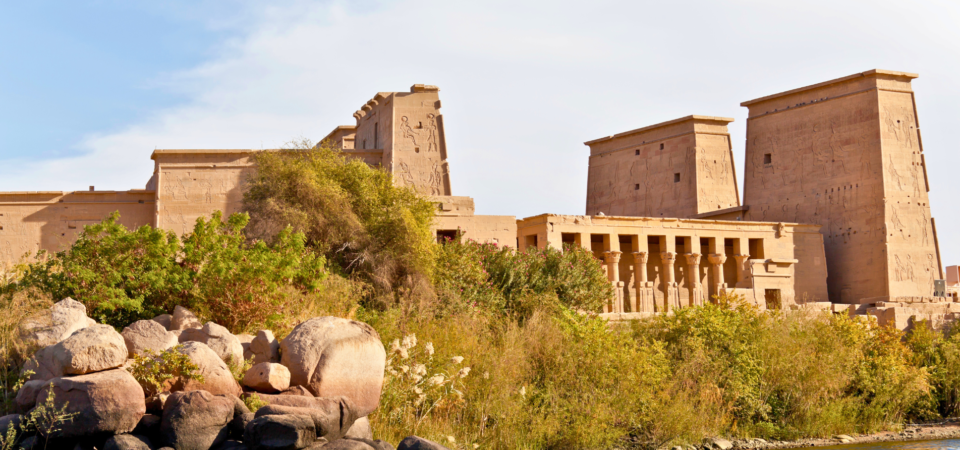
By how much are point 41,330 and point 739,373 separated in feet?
39.0

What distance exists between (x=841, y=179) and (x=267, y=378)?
23.9 meters

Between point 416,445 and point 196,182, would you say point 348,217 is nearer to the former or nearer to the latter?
point 416,445

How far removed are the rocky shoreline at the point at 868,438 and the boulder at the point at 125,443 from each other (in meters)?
10.2

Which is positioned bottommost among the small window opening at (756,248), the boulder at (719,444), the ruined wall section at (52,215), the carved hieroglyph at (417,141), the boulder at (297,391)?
the boulder at (719,444)

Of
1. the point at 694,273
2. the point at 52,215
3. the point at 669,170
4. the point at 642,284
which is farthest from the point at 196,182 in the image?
the point at 669,170

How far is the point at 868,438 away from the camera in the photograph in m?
18.3

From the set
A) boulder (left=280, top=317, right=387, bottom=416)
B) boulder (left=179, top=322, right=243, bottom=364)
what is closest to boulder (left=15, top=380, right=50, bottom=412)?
boulder (left=179, top=322, right=243, bottom=364)

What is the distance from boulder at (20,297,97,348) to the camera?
1065 cm

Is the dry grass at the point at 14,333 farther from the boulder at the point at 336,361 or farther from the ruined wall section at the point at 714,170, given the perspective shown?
the ruined wall section at the point at 714,170

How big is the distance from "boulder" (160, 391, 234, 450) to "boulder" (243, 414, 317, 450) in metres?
0.36

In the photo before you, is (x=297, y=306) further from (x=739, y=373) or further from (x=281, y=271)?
(x=739, y=373)

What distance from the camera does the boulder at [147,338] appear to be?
1038 cm

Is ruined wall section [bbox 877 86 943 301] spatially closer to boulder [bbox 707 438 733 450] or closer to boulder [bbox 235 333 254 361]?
boulder [bbox 707 438 733 450]

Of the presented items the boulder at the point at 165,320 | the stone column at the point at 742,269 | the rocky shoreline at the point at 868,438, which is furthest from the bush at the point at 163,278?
the stone column at the point at 742,269
